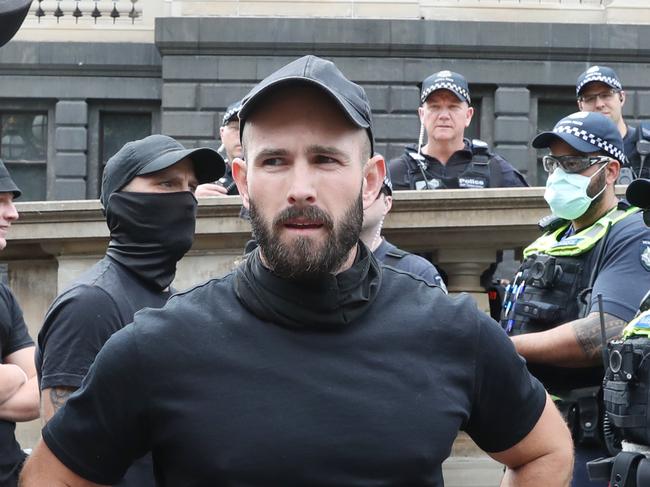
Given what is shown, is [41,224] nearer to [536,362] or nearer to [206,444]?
[536,362]

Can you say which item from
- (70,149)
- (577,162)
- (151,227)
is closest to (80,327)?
(151,227)

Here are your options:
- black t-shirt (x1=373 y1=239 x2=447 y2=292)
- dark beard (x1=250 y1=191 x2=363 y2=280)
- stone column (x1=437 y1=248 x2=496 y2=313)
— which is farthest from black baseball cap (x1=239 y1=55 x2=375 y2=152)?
stone column (x1=437 y1=248 x2=496 y2=313)

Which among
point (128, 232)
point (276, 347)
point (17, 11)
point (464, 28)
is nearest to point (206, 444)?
point (276, 347)

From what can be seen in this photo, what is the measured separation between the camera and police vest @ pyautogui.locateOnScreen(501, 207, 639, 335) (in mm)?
5656

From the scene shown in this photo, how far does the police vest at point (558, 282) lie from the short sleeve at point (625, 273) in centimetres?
12

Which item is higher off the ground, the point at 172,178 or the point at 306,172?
the point at 306,172

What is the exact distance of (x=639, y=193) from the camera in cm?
507

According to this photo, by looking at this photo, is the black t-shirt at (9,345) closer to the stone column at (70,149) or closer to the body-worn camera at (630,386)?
the body-worn camera at (630,386)

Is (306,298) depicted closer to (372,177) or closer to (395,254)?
(372,177)

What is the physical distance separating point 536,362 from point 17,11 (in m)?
3.13

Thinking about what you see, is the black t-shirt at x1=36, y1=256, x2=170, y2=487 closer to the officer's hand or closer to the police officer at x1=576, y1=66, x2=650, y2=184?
the officer's hand

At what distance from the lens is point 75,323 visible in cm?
408

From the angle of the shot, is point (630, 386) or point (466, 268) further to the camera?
point (466, 268)

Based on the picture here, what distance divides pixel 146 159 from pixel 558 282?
6.14 ft
